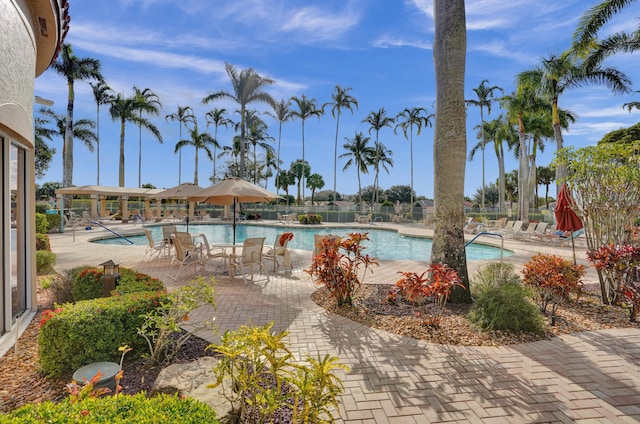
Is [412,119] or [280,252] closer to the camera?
[280,252]

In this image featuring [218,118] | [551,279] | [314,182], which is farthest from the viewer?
[314,182]

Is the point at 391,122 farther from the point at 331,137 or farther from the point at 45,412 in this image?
the point at 45,412

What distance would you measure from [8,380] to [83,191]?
1965cm

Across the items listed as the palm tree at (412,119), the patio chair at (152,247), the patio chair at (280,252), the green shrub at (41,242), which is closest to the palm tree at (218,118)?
the palm tree at (412,119)

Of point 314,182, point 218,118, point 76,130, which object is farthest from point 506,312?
point 314,182

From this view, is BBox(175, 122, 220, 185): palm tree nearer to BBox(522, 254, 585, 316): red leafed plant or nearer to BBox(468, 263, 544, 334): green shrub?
BBox(522, 254, 585, 316): red leafed plant

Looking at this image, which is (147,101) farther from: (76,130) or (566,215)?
(566,215)

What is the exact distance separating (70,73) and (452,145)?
84.5ft

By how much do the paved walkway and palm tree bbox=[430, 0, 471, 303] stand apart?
1771mm

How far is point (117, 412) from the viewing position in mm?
1645

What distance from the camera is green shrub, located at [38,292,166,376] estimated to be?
2.86 m

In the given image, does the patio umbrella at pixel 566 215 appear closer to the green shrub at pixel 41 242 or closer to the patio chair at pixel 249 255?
the patio chair at pixel 249 255

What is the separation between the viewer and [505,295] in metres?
4.31

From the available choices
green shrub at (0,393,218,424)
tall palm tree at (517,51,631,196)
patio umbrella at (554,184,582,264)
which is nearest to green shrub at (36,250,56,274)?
green shrub at (0,393,218,424)
